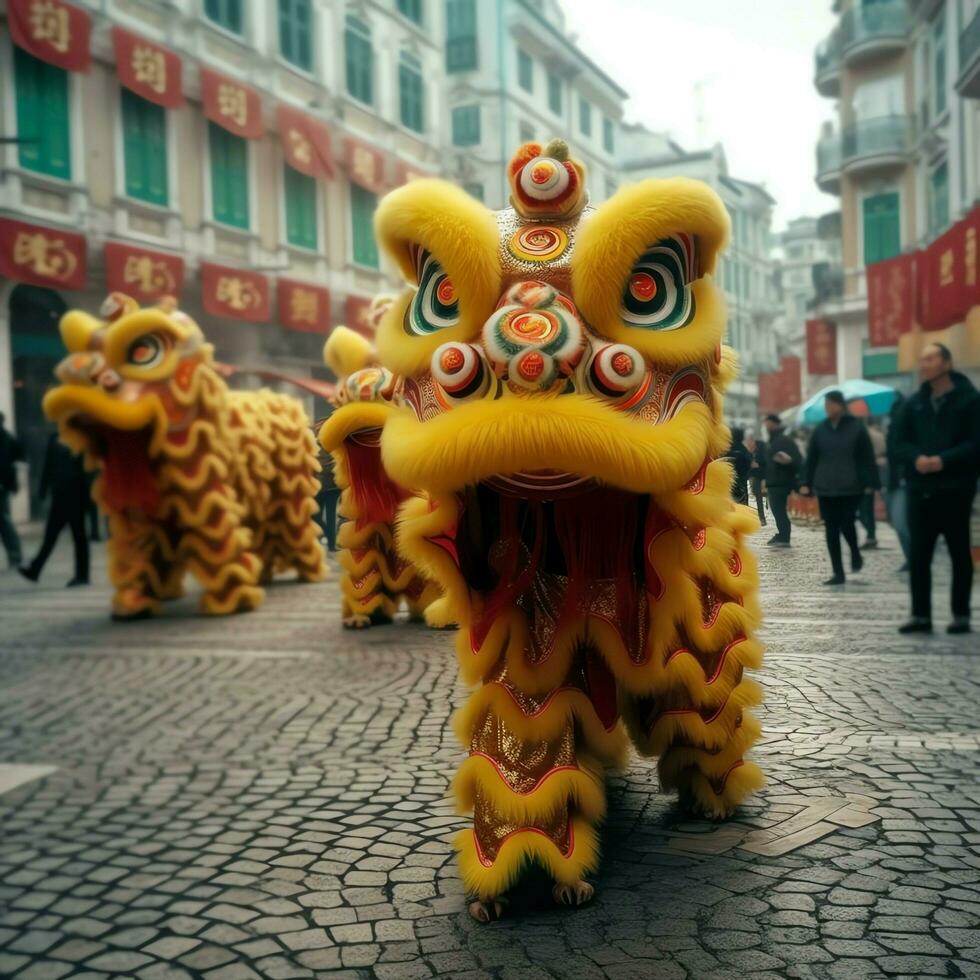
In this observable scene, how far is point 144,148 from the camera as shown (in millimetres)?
13977

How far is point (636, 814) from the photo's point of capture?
294 centimetres

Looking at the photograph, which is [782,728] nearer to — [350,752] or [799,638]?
[799,638]

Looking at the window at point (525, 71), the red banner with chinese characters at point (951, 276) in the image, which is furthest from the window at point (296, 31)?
the red banner with chinese characters at point (951, 276)

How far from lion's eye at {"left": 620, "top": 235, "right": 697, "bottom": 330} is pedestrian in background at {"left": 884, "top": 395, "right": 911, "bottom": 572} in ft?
5.92

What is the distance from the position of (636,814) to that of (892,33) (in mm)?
2304

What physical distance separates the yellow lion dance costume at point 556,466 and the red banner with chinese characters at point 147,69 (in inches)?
484

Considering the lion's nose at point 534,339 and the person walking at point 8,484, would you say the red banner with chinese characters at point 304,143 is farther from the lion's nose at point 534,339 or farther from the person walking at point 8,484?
the lion's nose at point 534,339

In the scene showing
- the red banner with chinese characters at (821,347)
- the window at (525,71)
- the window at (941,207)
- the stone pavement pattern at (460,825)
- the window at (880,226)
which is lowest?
the stone pavement pattern at (460,825)

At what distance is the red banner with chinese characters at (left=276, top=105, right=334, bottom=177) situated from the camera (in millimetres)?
14516

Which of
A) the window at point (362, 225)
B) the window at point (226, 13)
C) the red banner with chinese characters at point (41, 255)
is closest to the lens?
the red banner with chinese characters at point (41, 255)

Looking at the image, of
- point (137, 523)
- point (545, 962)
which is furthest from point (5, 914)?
point (137, 523)

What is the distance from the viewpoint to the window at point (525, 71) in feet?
28.5

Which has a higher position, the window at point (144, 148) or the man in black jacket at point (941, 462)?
the window at point (144, 148)

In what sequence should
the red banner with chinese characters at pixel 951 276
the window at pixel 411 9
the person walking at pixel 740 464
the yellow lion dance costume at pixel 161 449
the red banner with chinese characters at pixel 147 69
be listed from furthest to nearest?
the window at pixel 411 9 < the red banner with chinese characters at pixel 147 69 < the yellow lion dance costume at pixel 161 449 < the red banner with chinese characters at pixel 951 276 < the person walking at pixel 740 464
